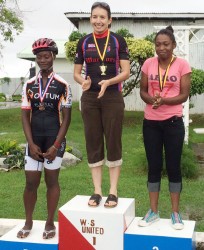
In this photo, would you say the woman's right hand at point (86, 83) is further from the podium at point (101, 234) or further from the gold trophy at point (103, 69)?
the podium at point (101, 234)

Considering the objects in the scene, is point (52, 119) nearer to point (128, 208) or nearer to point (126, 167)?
A: point (128, 208)

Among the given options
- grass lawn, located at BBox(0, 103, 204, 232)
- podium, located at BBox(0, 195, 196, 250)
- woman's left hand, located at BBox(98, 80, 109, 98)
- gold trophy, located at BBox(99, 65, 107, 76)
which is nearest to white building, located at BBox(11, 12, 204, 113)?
grass lawn, located at BBox(0, 103, 204, 232)

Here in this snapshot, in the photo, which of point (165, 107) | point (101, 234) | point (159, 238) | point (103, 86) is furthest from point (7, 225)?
point (165, 107)

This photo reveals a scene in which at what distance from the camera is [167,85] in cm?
413

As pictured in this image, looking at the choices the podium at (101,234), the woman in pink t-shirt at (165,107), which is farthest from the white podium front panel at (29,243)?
the woman in pink t-shirt at (165,107)

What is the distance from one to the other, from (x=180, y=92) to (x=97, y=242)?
4.96 ft

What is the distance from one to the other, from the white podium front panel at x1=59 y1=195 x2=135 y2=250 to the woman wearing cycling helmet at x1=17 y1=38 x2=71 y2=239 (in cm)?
19

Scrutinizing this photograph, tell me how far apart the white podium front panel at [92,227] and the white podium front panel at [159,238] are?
0.08m

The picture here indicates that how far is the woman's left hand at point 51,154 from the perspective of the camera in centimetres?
411

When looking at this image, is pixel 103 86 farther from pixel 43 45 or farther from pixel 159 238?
pixel 159 238

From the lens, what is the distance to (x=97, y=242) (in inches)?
164

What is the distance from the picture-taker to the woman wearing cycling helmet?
4.16 metres

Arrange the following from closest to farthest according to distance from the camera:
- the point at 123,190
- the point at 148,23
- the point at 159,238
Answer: the point at 159,238
the point at 123,190
the point at 148,23

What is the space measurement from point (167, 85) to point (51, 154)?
1.18m
